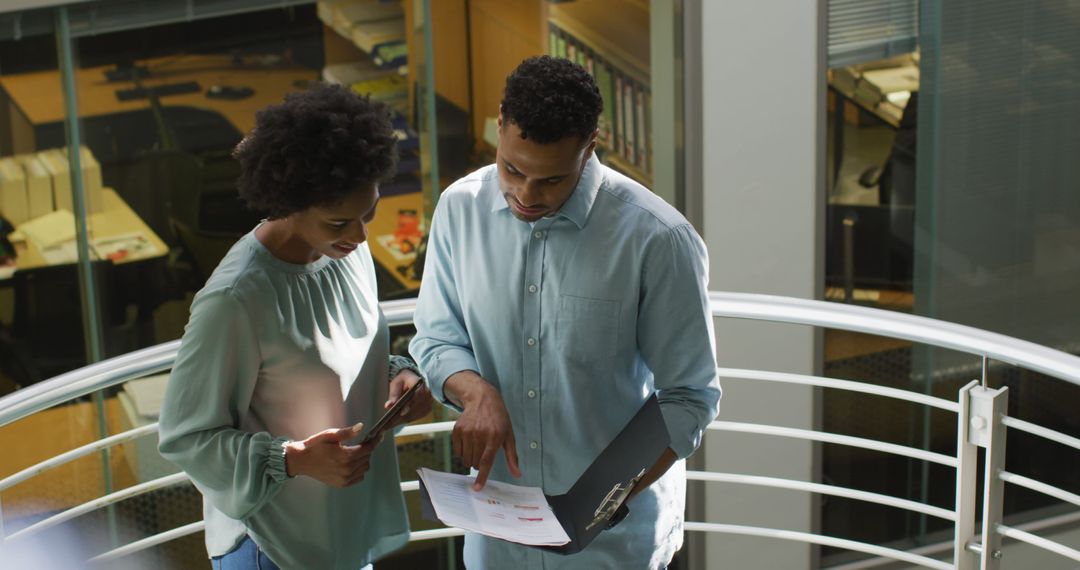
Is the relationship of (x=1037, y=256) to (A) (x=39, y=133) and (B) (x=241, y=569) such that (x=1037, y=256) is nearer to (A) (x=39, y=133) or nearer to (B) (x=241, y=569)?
(A) (x=39, y=133)

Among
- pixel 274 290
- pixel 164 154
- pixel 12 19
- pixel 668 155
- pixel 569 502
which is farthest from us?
pixel 668 155

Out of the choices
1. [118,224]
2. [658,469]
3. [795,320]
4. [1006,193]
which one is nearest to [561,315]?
[658,469]

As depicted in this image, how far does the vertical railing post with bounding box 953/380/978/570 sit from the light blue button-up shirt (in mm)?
825

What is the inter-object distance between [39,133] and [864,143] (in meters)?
2.96

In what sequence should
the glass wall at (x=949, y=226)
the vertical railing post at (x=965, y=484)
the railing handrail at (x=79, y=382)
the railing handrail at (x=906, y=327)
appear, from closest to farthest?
1. the railing handrail at (x=79, y=382)
2. the railing handrail at (x=906, y=327)
3. the vertical railing post at (x=965, y=484)
4. the glass wall at (x=949, y=226)

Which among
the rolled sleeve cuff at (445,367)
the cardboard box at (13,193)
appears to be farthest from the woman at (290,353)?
the cardboard box at (13,193)

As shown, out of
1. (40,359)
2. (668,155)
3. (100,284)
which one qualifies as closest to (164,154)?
(100,284)

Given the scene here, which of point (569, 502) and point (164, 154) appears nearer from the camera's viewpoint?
point (569, 502)

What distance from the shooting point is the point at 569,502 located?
7.79 feet

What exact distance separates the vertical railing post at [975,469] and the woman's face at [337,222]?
4.89 ft

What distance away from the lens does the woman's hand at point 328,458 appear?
2166 millimetres

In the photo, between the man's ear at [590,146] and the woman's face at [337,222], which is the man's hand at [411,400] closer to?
the woman's face at [337,222]

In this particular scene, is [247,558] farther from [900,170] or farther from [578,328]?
[900,170]

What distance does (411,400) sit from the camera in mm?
2352
